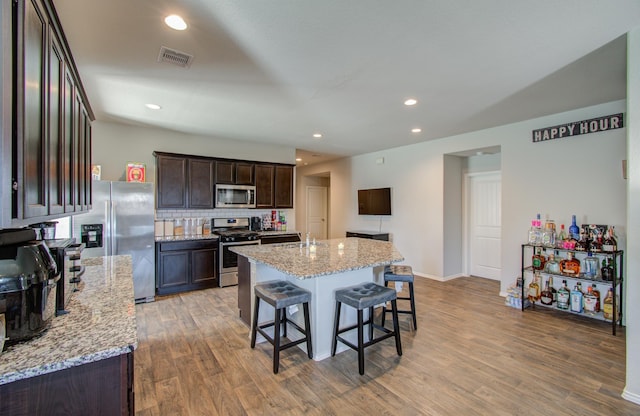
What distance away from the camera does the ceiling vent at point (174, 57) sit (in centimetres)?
239

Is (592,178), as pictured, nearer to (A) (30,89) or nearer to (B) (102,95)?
(A) (30,89)

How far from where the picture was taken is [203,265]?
482 centimetres

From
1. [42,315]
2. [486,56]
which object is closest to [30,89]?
[42,315]

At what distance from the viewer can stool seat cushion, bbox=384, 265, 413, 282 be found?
133 inches

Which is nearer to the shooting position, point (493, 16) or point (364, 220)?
point (493, 16)

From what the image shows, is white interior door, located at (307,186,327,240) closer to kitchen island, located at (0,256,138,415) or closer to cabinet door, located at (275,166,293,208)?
cabinet door, located at (275,166,293,208)

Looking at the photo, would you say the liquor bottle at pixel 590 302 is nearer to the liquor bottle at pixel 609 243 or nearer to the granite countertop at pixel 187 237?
the liquor bottle at pixel 609 243

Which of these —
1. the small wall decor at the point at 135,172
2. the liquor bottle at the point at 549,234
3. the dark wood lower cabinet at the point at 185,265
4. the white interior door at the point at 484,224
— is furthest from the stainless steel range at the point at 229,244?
the liquor bottle at the point at 549,234

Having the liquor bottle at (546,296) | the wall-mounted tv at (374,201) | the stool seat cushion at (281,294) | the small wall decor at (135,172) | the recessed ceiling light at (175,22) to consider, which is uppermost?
the recessed ceiling light at (175,22)

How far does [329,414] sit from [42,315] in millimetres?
1731

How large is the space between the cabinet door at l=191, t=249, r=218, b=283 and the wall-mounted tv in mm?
3462

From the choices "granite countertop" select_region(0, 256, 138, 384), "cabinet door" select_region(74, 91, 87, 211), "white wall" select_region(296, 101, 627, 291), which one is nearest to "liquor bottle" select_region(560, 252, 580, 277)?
"white wall" select_region(296, 101, 627, 291)

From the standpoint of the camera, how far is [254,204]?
564 centimetres

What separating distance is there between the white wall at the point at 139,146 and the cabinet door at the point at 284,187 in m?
0.88
